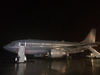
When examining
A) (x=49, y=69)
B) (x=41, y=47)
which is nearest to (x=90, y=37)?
(x=41, y=47)

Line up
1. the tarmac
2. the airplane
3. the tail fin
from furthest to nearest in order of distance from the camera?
1. the tail fin
2. the airplane
3. the tarmac

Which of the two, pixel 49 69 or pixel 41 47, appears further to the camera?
pixel 41 47

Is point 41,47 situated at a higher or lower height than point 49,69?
higher

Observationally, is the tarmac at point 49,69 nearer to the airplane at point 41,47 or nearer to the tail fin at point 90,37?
the airplane at point 41,47

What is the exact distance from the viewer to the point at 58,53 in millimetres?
16469

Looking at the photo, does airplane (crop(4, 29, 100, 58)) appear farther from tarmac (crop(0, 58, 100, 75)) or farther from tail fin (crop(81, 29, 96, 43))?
tarmac (crop(0, 58, 100, 75))

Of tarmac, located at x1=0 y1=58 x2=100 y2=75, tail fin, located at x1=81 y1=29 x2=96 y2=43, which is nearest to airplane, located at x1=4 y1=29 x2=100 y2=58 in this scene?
tail fin, located at x1=81 y1=29 x2=96 y2=43

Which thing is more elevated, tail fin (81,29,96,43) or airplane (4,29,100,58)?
tail fin (81,29,96,43)

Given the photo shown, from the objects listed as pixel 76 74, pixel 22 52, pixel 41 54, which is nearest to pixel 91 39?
pixel 41 54

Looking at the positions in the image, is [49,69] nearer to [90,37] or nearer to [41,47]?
[41,47]

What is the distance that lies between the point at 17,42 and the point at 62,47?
915 cm

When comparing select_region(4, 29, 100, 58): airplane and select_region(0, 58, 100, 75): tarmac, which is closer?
select_region(0, 58, 100, 75): tarmac

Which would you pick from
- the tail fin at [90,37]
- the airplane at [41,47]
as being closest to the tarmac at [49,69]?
the airplane at [41,47]

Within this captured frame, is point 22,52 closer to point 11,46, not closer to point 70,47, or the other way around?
point 11,46
